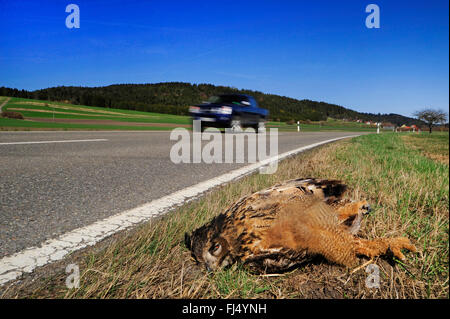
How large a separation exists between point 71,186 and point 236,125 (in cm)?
1042

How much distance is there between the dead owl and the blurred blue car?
10.6 m

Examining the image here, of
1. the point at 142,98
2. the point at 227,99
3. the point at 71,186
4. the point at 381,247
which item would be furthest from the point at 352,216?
the point at 142,98

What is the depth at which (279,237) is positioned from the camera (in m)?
1.50

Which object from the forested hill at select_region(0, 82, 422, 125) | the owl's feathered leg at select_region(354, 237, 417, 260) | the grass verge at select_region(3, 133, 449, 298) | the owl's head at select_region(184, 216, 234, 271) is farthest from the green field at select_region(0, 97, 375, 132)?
the owl's feathered leg at select_region(354, 237, 417, 260)

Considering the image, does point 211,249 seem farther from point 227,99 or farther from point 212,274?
point 227,99

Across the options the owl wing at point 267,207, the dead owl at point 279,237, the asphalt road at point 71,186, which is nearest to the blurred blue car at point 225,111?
the asphalt road at point 71,186

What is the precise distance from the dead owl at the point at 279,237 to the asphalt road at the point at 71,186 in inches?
40.9

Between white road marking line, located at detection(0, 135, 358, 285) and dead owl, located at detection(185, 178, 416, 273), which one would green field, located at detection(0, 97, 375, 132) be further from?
dead owl, located at detection(185, 178, 416, 273)

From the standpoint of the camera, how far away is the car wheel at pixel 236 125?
1257 centimetres

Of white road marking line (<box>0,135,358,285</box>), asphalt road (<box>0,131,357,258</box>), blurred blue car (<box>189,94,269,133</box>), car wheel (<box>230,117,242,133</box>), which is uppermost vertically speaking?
blurred blue car (<box>189,94,269,133</box>)

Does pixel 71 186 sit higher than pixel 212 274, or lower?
higher

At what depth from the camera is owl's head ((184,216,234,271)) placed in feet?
5.00

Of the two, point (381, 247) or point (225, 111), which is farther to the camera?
point (225, 111)

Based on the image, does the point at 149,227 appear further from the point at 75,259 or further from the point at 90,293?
the point at 90,293
